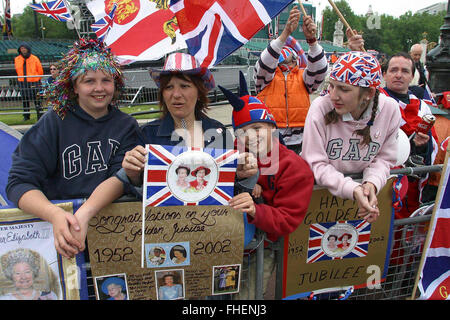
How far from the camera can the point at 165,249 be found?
7.15 ft

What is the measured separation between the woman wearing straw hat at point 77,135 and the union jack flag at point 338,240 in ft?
4.68

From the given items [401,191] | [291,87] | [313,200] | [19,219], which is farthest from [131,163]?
[291,87]

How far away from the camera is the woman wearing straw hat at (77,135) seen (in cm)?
214

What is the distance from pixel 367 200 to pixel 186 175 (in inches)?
45.4

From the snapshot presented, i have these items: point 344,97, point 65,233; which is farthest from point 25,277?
point 344,97

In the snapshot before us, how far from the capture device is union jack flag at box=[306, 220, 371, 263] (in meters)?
2.56

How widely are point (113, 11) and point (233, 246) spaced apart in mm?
2968

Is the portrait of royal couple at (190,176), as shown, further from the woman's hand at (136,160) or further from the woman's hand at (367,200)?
the woman's hand at (367,200)

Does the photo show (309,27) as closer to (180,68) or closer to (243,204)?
(180,68)

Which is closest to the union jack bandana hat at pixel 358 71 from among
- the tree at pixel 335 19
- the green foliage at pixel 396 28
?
the tree at pixel 335 19

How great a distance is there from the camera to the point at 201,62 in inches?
116

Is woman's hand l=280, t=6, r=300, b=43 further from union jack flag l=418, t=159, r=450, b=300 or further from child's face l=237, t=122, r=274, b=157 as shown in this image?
union jack flag l=418, t=159, r=450, b=300

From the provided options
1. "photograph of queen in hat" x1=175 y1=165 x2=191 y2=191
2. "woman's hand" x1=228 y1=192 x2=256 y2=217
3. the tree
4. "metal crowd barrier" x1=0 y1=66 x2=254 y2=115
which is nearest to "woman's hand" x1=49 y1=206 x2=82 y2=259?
"photograph of queen in hat" x1=175 y1=165 x2=191 y2=191

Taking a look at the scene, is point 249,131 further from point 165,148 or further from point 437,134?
point 437,134
